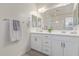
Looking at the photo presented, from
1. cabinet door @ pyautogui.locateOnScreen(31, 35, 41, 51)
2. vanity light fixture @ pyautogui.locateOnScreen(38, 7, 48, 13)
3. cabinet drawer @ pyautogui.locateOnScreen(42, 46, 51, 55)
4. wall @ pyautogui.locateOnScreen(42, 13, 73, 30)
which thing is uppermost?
vanity light fixture @ pyautogui.locateOnScreen(38, 7, 48, 13)

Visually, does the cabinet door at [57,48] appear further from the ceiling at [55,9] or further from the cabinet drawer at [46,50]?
the ceiling at [55,9]

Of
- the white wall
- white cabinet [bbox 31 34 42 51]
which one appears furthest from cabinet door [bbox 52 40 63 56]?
the white wall

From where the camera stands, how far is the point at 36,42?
57.7 inches

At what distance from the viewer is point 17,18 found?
1.44 m

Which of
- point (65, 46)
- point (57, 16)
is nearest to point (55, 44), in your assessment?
point (65, 46)

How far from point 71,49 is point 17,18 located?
2.85 feet

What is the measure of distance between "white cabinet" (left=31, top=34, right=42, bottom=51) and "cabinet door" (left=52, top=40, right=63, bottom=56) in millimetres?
201

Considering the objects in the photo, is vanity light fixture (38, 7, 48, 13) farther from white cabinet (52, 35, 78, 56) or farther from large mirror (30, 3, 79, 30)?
white cabinet (52, 35, 78, 56)

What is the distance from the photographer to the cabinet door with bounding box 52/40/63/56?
4.72 feet

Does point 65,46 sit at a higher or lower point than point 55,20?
lower

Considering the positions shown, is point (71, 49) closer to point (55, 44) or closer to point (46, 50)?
point (55, 44)

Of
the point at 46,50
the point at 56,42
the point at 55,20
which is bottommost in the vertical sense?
the point at 46,50

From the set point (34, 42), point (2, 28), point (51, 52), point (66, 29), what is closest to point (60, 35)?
point (66, 29)

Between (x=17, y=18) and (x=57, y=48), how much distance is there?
71 cm
